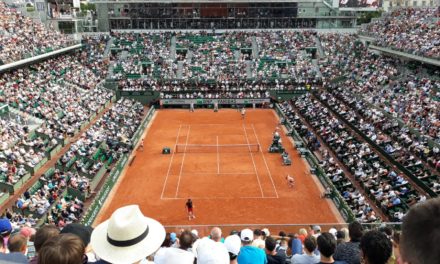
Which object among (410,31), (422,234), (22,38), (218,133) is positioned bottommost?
(218,133)

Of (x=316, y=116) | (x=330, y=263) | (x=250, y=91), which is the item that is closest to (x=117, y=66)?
(x=250, y=91)

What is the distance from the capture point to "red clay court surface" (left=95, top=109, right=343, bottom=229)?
22675mm

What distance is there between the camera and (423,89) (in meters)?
36.2

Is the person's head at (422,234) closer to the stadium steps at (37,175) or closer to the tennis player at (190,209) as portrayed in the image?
the tennis player at (190,209)

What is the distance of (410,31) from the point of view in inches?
1908

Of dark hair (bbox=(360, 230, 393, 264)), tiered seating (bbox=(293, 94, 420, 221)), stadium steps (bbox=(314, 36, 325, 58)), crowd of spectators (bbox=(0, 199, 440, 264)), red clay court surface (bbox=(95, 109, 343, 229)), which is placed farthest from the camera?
stadium steps (bbox=(314, 36, 325, 58))

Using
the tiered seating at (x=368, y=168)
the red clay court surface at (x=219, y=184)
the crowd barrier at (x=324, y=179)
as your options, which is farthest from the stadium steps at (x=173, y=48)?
the tiered seating at (x=368, y=168)

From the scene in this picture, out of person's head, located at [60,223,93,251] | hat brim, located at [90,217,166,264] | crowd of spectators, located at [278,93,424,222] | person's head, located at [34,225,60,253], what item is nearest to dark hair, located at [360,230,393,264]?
hat brim, located at [90,217,166,264]

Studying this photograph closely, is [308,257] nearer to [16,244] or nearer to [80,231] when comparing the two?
[80,231]

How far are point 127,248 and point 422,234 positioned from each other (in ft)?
10.5

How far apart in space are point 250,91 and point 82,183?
2903 centimetres

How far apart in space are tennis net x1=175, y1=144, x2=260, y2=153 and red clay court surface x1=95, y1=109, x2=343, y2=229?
166 mm

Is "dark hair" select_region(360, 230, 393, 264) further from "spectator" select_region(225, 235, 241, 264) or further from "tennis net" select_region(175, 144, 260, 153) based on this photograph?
"tennis net" select_region(175, 144, 260, 153)

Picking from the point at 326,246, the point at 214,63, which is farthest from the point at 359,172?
the point at 214,63
